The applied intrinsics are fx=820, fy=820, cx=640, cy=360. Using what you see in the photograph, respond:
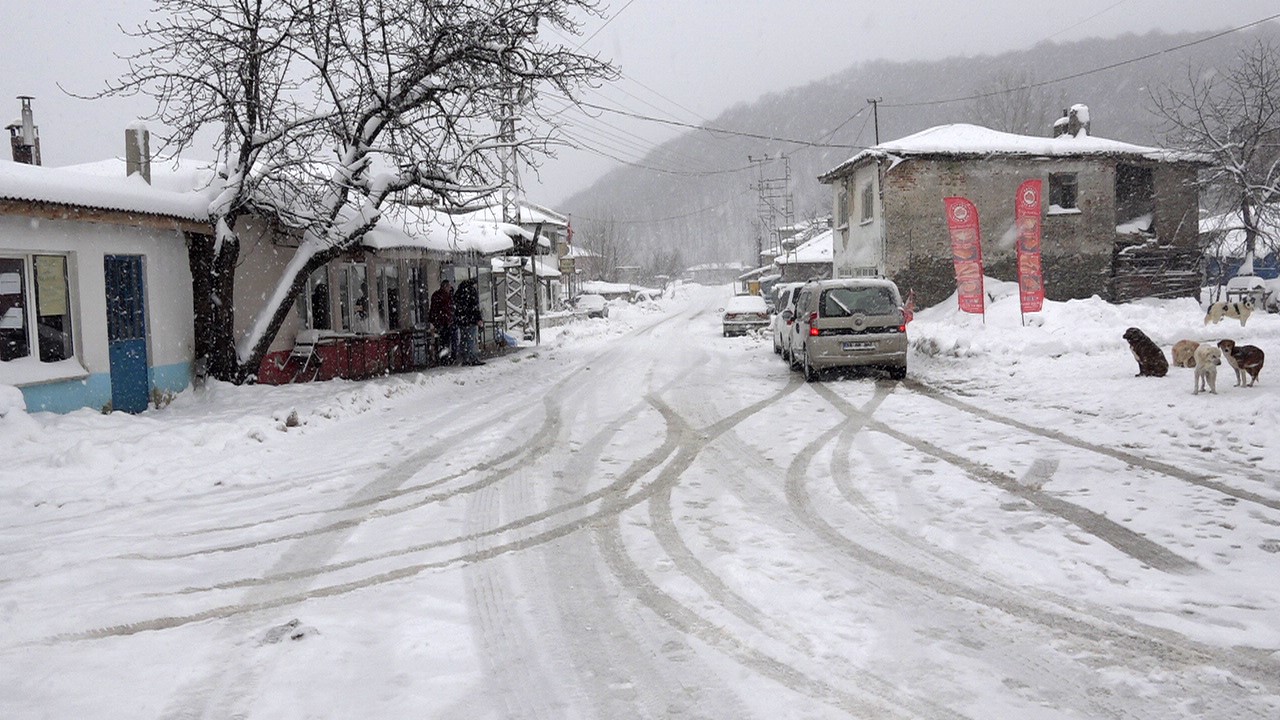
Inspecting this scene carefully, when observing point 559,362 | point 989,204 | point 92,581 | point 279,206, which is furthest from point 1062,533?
point 989,204

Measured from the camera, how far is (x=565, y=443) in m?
9.48

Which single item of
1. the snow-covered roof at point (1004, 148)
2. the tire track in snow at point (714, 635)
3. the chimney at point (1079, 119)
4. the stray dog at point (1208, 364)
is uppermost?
the chimney at point (1079, 119)

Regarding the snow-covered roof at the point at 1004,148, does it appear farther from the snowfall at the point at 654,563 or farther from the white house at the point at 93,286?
the white house at the point at 93,286

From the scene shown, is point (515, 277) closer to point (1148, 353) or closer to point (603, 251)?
point (1148, 353)

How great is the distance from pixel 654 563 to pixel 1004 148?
25966mm

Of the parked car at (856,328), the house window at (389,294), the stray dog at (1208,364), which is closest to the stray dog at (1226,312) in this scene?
the parked car at (856,328)

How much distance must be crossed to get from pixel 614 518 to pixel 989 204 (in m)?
24.8

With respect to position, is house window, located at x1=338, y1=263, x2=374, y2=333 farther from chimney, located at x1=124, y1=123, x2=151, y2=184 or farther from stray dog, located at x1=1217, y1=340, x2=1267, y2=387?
stray dog, located at x1=1217, y1=340, x2=1267, y2=387

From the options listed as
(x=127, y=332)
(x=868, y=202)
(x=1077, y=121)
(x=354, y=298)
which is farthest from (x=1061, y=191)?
(x=127, y=332)

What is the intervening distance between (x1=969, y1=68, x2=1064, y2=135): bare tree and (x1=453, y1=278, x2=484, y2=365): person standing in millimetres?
55372

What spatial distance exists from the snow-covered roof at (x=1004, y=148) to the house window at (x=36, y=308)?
22.7 m

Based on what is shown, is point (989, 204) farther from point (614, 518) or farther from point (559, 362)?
point (614, 518)

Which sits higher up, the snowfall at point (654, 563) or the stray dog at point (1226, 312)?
the stray dog at point (1226, 312)

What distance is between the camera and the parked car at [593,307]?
52.6 m
